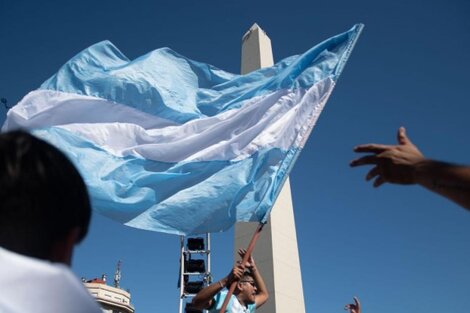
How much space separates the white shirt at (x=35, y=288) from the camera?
67 centimetres

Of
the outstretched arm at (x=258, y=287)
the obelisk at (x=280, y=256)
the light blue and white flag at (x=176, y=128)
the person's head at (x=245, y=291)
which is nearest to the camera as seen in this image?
the person's head at (x=245, y=291)

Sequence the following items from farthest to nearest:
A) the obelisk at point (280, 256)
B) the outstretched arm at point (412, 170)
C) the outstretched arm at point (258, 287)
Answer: the obelisk at point (280, 256), the outstretched arm at point (258, 287), the outstretched arm at point (412, 170)

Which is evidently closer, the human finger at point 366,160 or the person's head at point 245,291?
the human finger at point 366,160

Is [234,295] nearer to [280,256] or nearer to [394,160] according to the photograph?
[394,160]

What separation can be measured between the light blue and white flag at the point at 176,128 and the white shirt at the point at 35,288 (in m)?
2.97

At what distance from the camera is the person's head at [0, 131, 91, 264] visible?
0.76 metres

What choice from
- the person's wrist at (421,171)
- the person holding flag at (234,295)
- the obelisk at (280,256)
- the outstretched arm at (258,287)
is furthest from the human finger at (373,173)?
the obelisk at (280,256)

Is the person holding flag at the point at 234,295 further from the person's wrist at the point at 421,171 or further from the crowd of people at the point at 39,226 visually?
the crowd of people at the point at 39,226

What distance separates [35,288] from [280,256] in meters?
8.88

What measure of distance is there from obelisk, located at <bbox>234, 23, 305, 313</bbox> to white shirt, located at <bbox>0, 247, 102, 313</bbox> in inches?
329

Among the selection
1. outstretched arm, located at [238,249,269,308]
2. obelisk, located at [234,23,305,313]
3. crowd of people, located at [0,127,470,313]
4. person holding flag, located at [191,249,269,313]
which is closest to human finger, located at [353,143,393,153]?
crowd of people, located at [0,127,470,313]

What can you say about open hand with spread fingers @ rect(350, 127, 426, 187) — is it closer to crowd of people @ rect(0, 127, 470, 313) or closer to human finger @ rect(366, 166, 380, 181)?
human finger @ rect(366, 166, 380, 181)

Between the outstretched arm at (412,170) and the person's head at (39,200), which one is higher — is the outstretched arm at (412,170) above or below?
above

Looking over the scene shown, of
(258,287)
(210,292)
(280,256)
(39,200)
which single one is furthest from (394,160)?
(280,256)
